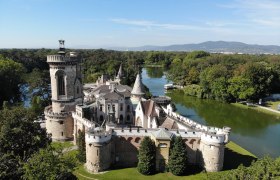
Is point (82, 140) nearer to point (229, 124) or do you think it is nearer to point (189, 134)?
point (189, 134)

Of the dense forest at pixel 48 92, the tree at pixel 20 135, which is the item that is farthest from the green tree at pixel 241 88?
the tree at pixel 20 135

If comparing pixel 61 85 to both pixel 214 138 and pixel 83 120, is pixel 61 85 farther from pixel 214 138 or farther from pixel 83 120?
pixel 214 138

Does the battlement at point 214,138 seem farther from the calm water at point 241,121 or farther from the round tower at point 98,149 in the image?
the round tower at point 98,149

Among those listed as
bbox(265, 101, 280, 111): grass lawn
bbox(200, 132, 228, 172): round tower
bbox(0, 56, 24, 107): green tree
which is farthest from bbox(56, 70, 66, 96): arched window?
bbox(265, 101, 280, 111): grass lawn

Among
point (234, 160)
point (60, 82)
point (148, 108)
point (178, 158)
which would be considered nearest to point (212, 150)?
point (178, 158)

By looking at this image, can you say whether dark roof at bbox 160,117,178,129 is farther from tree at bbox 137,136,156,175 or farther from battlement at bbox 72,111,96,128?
battlement at bbox 72,111,96,128

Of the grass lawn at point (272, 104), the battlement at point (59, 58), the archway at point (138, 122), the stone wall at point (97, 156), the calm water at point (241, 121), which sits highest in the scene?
the battlement at point (59, 58)

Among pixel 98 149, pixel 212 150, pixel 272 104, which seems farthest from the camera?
pixel 272 104
